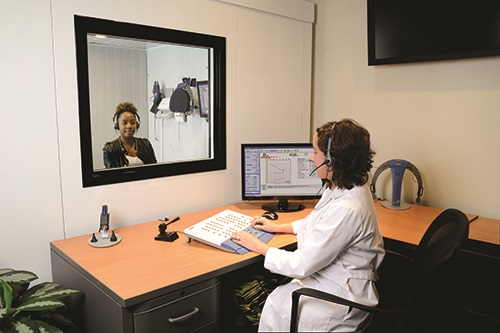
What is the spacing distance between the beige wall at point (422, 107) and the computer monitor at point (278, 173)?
64cm

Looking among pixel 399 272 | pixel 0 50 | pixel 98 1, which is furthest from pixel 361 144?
pixel 0 50

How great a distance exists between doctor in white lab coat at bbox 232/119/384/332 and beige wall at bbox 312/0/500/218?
114cm

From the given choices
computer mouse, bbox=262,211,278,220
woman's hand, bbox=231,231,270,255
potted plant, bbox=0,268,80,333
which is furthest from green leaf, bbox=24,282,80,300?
computer mouse, bbox=262,211,278,220

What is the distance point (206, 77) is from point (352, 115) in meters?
1.08

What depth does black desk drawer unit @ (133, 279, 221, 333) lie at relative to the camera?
1523 millimetres

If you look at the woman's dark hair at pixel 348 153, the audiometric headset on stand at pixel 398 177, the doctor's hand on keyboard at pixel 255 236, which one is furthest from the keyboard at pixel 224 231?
the audiometric headset on stand at pixel 398 177

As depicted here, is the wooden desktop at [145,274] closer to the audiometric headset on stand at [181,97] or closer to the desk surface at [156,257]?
the desk surface at [156,257]

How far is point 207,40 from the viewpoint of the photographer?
8.13 ft

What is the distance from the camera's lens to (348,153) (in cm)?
163

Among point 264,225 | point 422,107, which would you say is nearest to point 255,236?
point 264,225

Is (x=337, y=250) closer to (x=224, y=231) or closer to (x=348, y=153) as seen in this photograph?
(x=348, y=153)

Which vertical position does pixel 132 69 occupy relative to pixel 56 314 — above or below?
above

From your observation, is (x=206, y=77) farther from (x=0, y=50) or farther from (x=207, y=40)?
(x=0, y=50)

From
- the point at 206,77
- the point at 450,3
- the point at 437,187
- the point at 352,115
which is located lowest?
the point at 437,187
